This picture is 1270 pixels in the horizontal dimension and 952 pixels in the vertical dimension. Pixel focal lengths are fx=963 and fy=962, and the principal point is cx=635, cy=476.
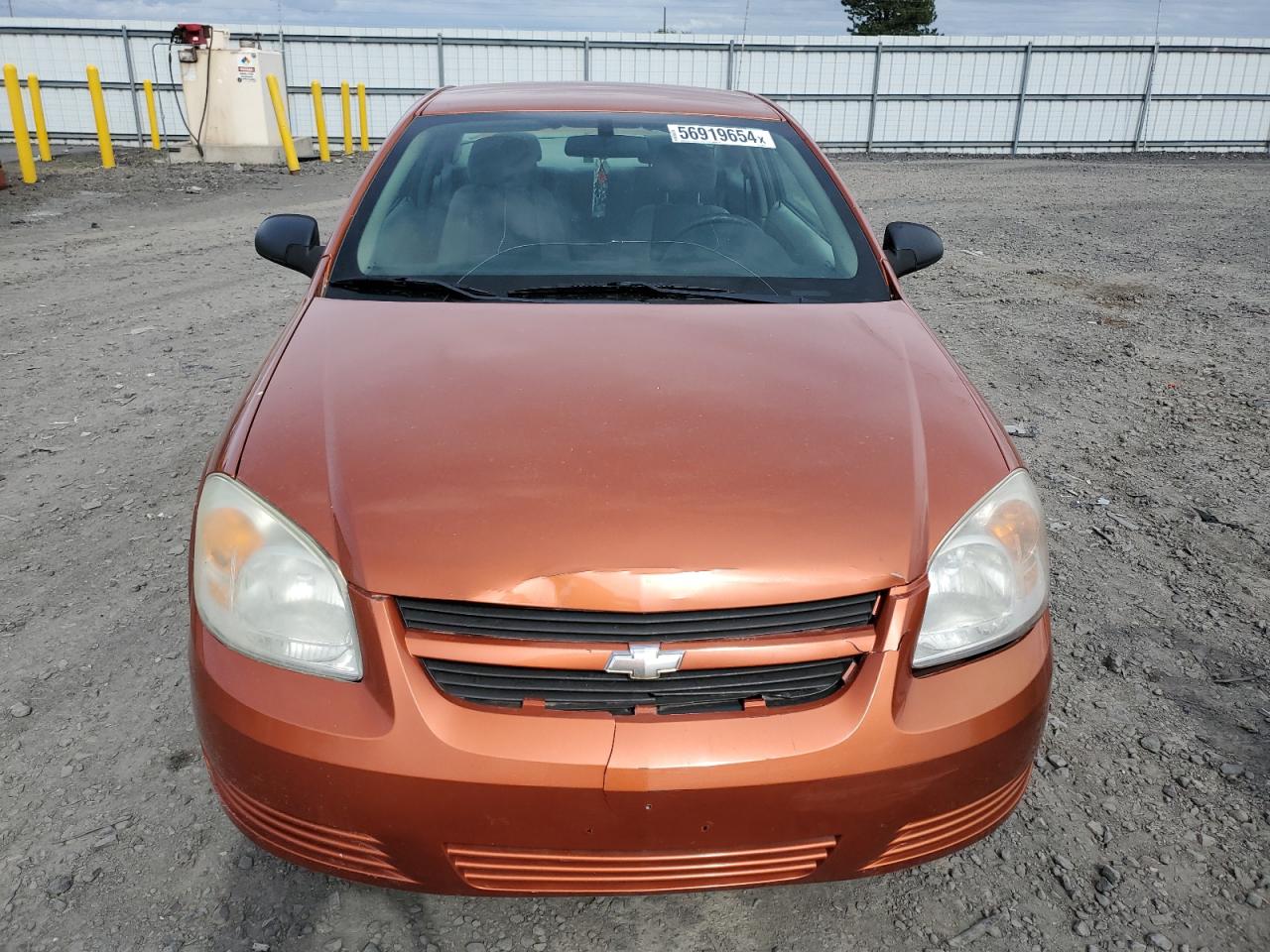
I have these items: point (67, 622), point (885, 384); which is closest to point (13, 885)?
point (67, 622)

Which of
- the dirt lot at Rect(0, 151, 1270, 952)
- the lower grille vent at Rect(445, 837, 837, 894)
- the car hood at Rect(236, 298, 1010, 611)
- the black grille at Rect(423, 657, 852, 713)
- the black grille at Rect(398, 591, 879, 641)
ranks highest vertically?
the car hood at Rect(236, 298, 1010, 611)

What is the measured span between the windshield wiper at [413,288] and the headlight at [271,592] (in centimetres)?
90

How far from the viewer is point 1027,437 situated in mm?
4543

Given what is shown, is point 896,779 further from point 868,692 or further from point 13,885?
point 13,885

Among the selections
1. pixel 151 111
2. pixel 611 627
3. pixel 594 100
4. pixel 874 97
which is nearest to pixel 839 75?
pixel 874 97

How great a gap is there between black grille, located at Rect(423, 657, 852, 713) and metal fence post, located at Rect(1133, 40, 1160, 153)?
22.8 m

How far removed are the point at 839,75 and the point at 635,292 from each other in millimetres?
19385

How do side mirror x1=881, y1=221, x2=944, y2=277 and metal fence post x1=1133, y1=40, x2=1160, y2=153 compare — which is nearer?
side mirror x1=881, y1=221, x2=944, y2=277

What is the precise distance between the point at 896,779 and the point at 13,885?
175 cm

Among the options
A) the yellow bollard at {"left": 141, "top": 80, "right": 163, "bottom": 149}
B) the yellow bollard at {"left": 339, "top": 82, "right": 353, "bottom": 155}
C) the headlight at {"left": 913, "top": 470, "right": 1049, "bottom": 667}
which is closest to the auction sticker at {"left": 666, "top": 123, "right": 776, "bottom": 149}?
the headlight at {"left": 913, "top": 470, "right": 1049, "bottom": 667}

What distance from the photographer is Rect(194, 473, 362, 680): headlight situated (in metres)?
1.57

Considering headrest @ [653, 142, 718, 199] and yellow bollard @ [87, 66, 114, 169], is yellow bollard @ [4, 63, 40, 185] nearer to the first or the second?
yellow bollard @ [87, 66, 114, 169]

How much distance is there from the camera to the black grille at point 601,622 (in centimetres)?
152

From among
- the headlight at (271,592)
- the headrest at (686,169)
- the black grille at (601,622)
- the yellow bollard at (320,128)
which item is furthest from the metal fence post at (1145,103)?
the headlight at (271,592)
